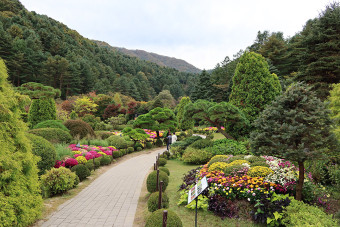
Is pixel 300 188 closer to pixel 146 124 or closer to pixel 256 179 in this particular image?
pixel 256 179

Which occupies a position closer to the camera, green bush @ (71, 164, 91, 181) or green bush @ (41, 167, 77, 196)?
green bush @ (41, 167, 77, 196)

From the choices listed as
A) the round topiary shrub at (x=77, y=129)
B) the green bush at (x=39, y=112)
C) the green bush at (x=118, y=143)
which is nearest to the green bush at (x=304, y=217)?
the green bush at (x=118, y=143)

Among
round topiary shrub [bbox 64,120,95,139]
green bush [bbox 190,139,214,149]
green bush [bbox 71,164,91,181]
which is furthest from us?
round topiary shrub [bbox 64,120,95,139]

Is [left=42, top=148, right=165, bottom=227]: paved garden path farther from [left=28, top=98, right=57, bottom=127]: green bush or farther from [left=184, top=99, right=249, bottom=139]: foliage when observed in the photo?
[left=28, top=98, right=57, bottom=127]: green bush

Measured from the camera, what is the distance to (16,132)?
14.7 ft

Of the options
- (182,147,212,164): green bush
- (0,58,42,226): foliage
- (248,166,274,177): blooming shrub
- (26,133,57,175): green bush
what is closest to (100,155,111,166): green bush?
(26,133,57,175): green bush

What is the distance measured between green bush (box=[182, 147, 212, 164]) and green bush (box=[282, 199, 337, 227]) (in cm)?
769

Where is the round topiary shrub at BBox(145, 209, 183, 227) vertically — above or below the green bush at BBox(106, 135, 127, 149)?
above

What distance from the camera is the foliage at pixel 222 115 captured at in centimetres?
1232

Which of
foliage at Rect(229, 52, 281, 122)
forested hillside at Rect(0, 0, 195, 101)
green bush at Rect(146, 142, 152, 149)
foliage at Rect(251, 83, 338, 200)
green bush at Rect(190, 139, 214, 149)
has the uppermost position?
forested hillside at Rect(0, 0, 195, 101)

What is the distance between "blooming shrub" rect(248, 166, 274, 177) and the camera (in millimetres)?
6380

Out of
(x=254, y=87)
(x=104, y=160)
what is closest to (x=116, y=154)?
(x=104, y=160)

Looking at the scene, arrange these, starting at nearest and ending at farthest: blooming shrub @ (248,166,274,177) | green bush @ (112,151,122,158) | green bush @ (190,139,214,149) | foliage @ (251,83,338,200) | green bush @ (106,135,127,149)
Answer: foliage @ (251,83,338,200) → blooming shrub @ (248,166,274,177) → green bush @ (190,139,214,149) → green bush @ (112,151,122,158) → green bush @ (106,135,127,149)

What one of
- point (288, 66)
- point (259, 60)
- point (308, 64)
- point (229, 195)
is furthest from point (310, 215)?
point (288, 66)
